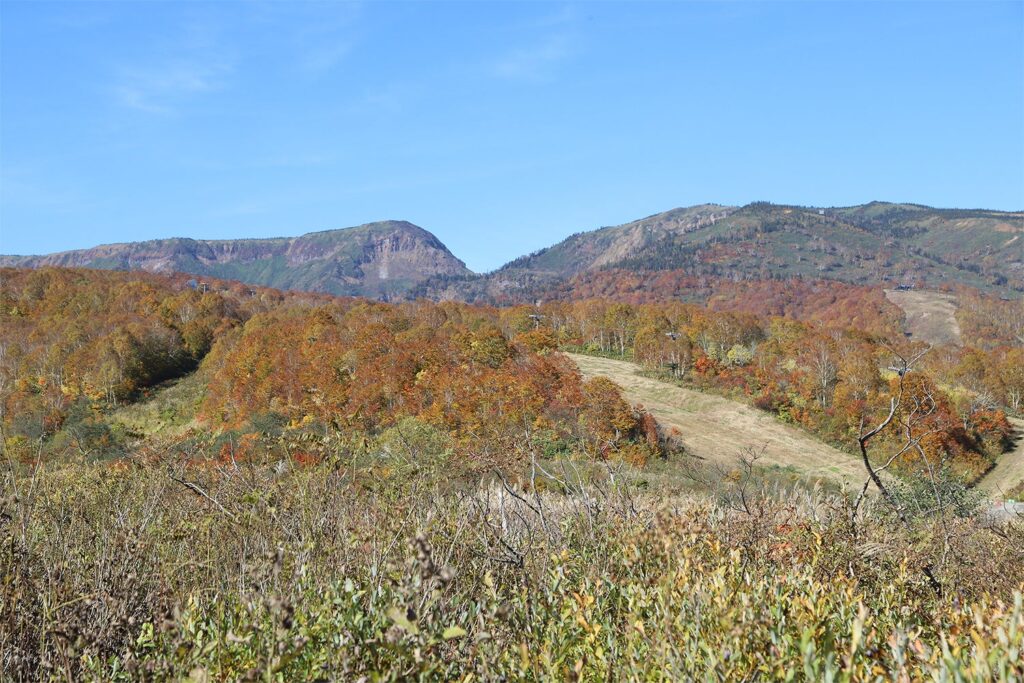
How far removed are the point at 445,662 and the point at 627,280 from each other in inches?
6510

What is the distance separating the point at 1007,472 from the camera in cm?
3109

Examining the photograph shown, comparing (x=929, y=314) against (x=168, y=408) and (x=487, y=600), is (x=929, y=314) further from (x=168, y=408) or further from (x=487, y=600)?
(x=487, y=600)

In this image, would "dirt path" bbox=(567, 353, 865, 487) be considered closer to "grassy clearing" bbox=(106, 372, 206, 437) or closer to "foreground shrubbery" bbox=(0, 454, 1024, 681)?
"grassy clearing" bbox=(106, 372, 206, 437)

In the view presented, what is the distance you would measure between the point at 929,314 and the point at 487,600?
11959 cm

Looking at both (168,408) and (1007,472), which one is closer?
(1007,472)

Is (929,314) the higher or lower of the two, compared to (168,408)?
lower

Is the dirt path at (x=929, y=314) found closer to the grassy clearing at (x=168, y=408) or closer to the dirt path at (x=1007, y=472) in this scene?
the dirt path at (x=1007, y=472)

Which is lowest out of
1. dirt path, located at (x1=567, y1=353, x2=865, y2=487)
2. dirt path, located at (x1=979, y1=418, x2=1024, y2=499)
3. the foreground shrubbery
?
dirt path, located at (x1=979, y1=418, x2=1024, y2=499)

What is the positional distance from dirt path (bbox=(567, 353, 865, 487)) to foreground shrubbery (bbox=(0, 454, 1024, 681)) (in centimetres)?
2370

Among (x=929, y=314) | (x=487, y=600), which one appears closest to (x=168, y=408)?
(x=487, y=600)

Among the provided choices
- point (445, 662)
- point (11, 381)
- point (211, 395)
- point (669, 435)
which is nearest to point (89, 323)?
point (11, 381)

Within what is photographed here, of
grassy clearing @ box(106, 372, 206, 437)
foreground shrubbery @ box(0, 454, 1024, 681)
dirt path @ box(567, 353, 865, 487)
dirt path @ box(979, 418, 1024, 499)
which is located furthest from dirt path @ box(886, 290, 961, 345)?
foreground shrubbery @ box(0, 454, 1024, 681)

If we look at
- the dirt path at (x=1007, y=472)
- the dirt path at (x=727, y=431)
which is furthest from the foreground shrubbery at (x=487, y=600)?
the dirt path at (x=1007, y=472)

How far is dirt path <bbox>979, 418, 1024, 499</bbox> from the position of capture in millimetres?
28989
